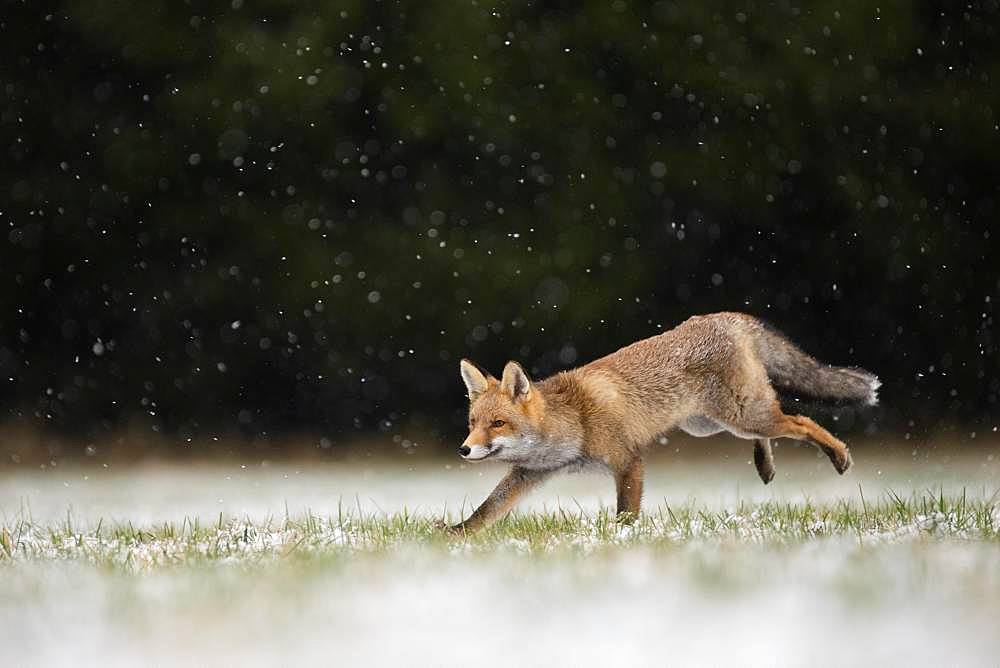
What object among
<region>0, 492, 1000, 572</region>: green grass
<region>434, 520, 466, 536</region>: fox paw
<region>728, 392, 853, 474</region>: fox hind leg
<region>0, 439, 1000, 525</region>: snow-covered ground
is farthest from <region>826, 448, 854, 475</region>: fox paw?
<region>434, 520, 466, 536</region>: fox paw

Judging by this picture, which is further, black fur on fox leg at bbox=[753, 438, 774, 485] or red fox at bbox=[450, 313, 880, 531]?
black fur on fox leg at bbox=[753, 438, 774, 485]

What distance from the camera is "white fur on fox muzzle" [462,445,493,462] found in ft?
16.4

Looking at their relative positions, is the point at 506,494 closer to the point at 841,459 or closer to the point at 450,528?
the point at 450,528

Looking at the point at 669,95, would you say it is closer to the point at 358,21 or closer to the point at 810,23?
the point at 810,23

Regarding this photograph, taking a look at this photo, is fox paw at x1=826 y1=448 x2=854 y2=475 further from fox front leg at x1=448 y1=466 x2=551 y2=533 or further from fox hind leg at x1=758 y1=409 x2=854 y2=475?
fox front leg at x1=448 y1=466 x2=551 y2=533

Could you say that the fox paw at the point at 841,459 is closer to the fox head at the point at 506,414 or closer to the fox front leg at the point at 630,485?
the fox front leg at the point at 630,485

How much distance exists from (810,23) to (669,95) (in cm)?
121

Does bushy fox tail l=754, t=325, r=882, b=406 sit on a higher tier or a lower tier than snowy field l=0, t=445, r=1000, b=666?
higher

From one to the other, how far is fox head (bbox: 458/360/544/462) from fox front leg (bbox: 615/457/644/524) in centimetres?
42

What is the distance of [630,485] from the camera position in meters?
5.35

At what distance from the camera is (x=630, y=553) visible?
4.37 meters

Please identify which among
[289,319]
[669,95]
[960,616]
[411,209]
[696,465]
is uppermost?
[669,95]

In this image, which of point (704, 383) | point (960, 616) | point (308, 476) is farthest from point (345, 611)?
point (308, 476)

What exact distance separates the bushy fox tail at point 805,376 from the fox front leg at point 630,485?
945 millimetres
